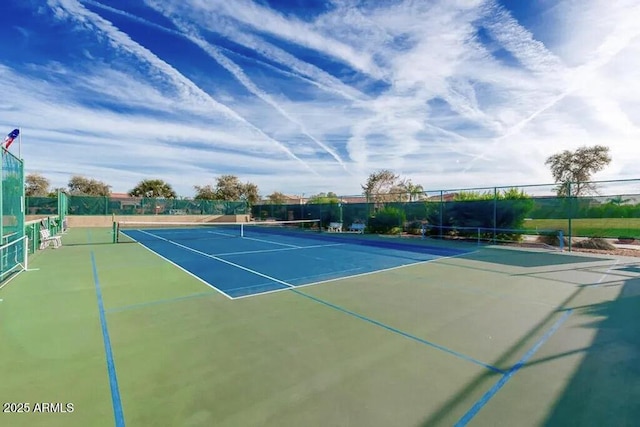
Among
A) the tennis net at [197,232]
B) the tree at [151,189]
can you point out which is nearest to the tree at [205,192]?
the tree at [151,189]

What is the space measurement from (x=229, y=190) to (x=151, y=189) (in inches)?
520

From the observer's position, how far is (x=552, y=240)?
12141 millimetres

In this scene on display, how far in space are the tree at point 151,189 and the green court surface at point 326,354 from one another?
153 feet

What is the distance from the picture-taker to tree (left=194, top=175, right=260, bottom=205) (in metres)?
45.7

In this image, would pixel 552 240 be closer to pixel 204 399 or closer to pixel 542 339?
pixel 542 339

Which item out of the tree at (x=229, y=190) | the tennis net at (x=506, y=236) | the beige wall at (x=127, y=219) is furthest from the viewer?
the tree at (x=229, y=190)

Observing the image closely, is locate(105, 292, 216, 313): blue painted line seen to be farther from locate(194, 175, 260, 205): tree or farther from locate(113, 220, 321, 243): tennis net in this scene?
locate(194, 175, 260, 205): tree

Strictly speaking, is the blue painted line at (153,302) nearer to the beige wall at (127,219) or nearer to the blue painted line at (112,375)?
the blue painted line at (112,375)

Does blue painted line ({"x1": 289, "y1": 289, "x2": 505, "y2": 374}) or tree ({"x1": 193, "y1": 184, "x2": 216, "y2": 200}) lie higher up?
tree ({"x1": 193, "y1": 184, "x2": 216, "y2": 200})

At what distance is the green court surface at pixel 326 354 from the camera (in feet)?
7.46

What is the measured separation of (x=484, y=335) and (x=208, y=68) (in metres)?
15.6

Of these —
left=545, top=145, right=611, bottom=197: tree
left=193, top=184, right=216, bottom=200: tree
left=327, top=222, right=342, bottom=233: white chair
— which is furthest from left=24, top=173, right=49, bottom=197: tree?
left=545, top=145, right=611, bottom=197: tree

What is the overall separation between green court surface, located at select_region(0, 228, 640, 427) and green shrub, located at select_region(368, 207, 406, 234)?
11087 mm

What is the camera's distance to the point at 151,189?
47.8m
